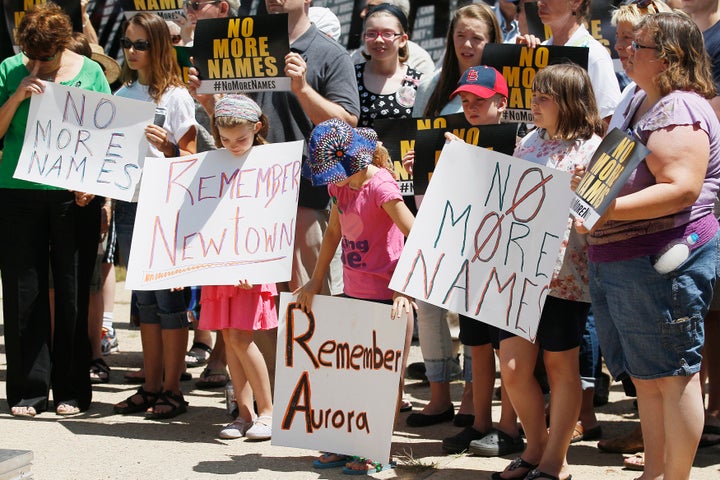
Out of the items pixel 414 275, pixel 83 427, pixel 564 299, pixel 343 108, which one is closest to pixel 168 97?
pixel 343 108

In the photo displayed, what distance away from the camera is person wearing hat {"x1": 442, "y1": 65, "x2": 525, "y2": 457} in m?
4.98

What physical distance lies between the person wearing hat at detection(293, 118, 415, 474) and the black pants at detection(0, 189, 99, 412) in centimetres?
175

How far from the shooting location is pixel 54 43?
18.9 ft

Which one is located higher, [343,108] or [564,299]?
[343,108]

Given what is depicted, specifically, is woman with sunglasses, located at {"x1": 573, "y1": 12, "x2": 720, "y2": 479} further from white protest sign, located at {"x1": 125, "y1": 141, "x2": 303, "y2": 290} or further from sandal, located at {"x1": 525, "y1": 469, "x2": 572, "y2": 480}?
white protest sign, located at {"x1": 125, "y1": 141, "x2": 303, "y2": 290}

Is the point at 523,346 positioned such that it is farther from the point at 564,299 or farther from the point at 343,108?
the point at 343,108

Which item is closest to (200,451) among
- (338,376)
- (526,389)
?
(338,376)

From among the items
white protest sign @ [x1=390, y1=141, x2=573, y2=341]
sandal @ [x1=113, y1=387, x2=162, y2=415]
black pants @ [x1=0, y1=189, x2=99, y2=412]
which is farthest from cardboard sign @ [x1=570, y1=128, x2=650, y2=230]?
black pants @ [x1=0, y1=189, x2=99, y2=412]

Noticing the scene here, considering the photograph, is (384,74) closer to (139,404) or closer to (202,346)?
(202,346)

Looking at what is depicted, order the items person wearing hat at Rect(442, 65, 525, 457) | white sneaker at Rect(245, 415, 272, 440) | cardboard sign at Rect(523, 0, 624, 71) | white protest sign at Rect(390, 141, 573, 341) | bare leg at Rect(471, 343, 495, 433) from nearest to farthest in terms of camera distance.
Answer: white protest sign at Rect(390, 141, 573, 341), person wearing hat at Rect(442, 65, 525, 457), bare leg at Rect(471, 343, 495, 433), white sneaker at Rect(245, 415, 272, 440), cardboard sign at Rect(523, 0, 624, 71)

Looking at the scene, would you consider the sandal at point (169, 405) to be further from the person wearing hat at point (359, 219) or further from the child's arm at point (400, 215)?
the child's arm at point (400, 215)

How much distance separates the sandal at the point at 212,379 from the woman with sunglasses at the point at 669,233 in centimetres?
316

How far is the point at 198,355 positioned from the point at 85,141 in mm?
2021

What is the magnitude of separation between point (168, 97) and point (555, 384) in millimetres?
2855
